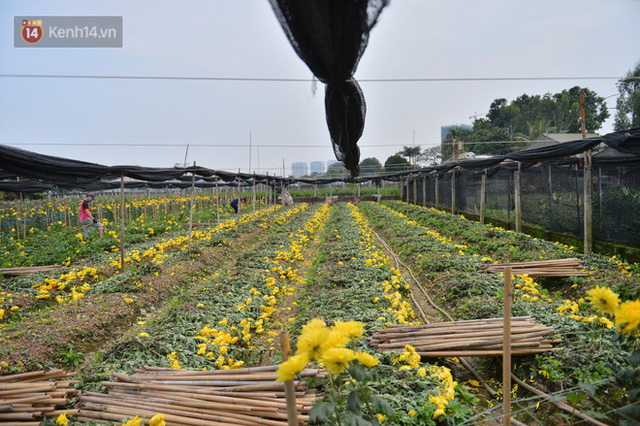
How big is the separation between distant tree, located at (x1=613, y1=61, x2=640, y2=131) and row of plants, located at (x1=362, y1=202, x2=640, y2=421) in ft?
127

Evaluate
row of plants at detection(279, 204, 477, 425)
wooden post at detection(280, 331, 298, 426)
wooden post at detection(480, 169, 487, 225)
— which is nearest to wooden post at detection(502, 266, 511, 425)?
row of plants at detection(279, 204, 477, 425)

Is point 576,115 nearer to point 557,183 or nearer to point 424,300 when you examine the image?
point 557,183

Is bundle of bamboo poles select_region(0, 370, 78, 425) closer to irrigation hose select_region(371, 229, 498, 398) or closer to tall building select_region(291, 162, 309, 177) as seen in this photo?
irrigation hose select_region(371, 229, 498, 398)

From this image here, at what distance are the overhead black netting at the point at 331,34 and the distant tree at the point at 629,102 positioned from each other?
155 feet

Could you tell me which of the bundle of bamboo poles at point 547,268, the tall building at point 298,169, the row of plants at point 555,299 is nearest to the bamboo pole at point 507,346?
the row of plants at point 555,299

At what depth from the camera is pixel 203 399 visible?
9.53 feet

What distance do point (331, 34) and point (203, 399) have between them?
2.83 meters

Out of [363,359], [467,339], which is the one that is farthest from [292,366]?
[467,339]

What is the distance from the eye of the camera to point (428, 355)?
3.87m

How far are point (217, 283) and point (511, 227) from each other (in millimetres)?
10611

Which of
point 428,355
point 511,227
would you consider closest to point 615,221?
point 511,227

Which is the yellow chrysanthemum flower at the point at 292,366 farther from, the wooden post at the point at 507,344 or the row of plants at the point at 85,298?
the row of plants at the point at 85,298

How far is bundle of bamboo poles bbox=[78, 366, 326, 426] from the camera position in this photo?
2.72 meters

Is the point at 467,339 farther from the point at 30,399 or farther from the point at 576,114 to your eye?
the point at 576,114
